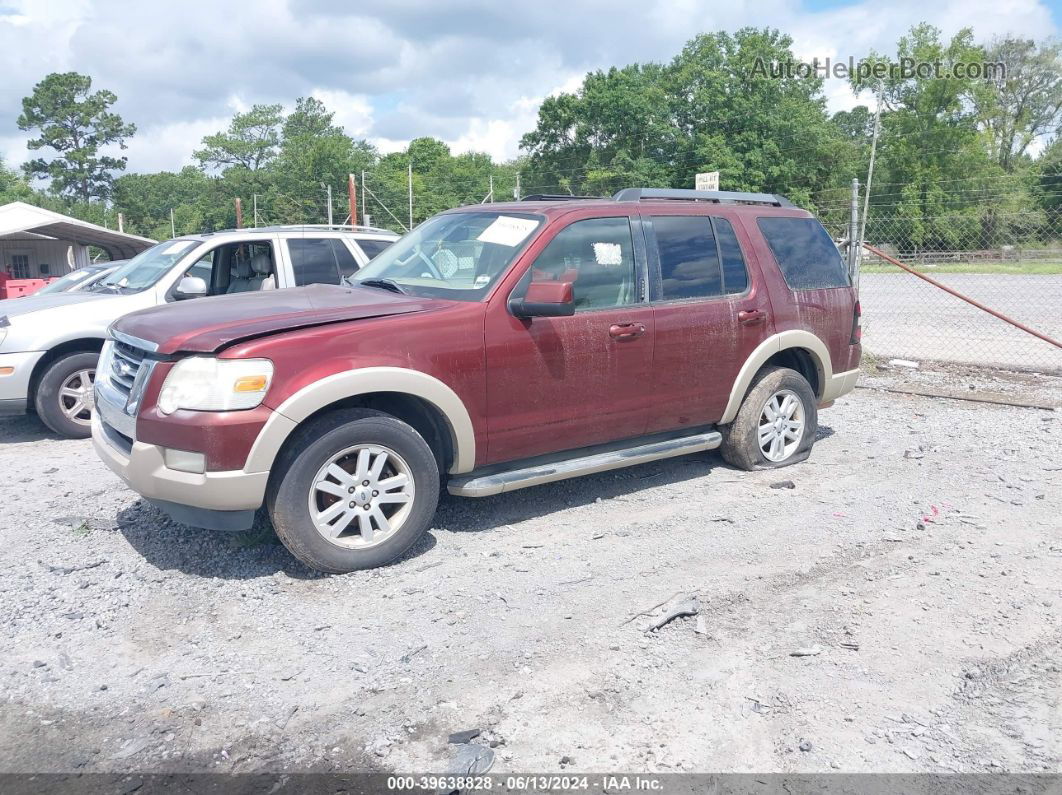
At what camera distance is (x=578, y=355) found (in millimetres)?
5098

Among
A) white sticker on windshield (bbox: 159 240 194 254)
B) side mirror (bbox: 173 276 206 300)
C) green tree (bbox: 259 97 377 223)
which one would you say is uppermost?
green tree (bbox: 259 97 377 223)

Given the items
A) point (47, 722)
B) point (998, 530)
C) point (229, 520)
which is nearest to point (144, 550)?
point (229, 520)

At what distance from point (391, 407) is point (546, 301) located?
103cm

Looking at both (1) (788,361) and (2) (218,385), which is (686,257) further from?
(2) (218,385)

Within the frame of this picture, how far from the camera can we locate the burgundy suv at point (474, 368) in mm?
4176

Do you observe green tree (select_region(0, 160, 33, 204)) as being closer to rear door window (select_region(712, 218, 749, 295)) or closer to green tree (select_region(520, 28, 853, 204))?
green tree (select_region(520, 28, 853, 204))

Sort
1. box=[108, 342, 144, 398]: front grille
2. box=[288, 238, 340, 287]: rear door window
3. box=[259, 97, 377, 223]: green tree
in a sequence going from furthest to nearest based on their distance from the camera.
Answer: box=[259, 97, 377, 223]: green tree
box=[288, 238, 340, 287]: rear door window
box=[108, 342, 144, 398]: front grille

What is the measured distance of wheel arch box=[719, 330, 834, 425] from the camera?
6031 mm

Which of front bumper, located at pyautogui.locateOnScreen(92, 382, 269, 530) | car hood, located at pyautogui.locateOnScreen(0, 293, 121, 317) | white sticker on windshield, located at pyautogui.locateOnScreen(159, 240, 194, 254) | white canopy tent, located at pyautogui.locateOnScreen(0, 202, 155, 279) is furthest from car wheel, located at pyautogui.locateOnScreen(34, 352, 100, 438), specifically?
white canopy tent, located at pyautogui.locateOnScreen(0, 202, 155, 279)

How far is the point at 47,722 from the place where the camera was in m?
3.24

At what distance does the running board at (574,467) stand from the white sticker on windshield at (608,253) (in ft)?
3.89

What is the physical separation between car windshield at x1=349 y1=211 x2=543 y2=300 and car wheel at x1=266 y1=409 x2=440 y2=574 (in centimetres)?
98

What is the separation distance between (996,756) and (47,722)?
3.46 metres

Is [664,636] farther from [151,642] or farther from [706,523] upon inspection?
[151,642]
